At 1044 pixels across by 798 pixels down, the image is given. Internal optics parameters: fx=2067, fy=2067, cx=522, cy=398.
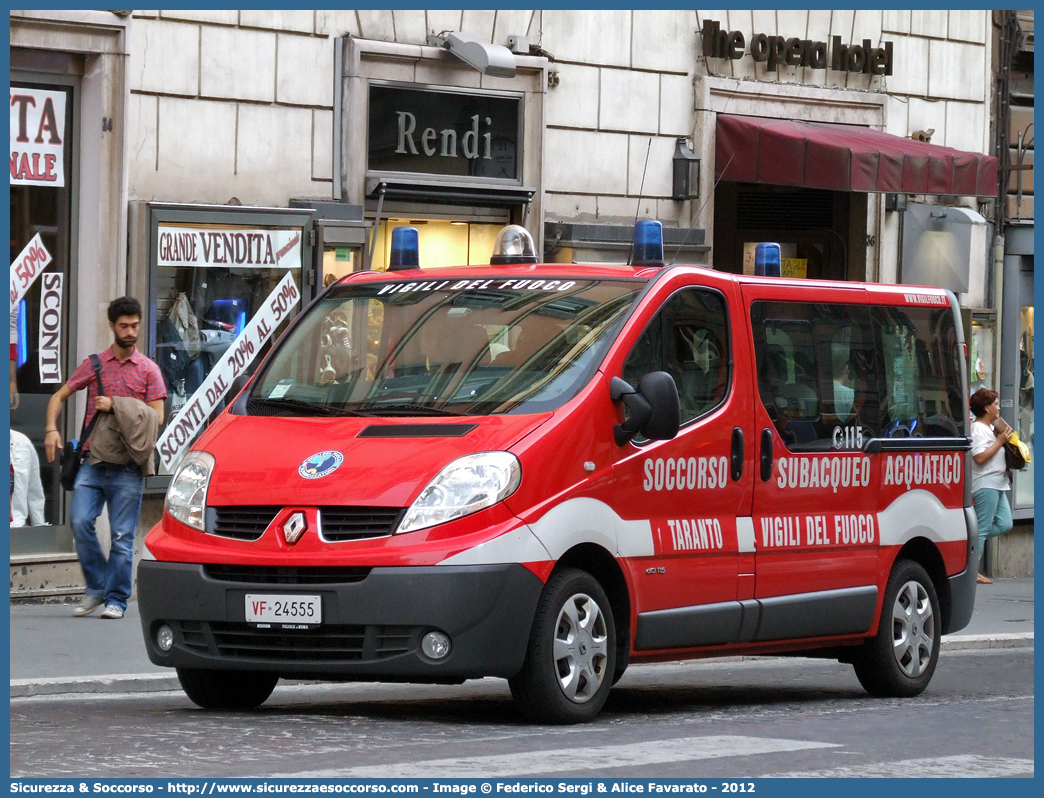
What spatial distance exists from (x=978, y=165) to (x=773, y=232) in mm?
2073

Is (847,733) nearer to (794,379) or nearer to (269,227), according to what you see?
(794,379)

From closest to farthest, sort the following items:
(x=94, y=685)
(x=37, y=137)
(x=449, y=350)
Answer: (x=449, y=350) < (x=94, y=685) < (x=37, y=137)

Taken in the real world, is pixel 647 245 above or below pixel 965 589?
above

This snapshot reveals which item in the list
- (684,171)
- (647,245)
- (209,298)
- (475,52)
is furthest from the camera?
(684,171)

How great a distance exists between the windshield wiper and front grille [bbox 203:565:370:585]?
899 millimetres

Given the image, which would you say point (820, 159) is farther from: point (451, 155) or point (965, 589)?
point (965, 589)

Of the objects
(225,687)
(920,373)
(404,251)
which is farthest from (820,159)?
(225,687)

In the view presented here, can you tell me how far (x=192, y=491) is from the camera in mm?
8688

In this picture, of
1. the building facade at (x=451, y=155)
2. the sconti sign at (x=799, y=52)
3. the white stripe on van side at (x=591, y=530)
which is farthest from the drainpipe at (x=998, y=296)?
the white stripe on van side at (x=591, y=530)

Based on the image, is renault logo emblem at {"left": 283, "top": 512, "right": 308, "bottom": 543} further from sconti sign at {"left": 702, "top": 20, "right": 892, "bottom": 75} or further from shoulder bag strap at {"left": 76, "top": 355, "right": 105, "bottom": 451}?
sconti sign at {"left": 702, "top": 20, "right": 892, "bottom": 75}

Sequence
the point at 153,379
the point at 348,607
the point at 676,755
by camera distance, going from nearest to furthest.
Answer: the point at 676,755 < the point at 348,607 < the point at 153,379

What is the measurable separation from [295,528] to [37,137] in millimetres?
6884

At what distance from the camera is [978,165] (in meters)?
20.0
